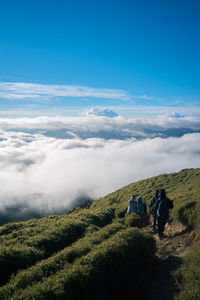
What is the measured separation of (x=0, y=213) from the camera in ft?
533

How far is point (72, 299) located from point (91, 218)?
12.6m

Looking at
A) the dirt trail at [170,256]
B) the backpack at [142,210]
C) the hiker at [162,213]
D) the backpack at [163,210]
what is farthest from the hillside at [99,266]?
the backpack at [142,210]

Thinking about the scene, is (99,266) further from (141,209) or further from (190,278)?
(141,209)

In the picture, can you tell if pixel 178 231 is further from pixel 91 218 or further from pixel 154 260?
pixel 91 218

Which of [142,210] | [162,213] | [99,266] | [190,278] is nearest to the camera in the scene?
[99,266]

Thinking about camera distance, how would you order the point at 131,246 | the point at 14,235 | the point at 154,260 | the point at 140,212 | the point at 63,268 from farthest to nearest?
1. the point at 140,212
2. the point at 14,235
3. the point at 154,260
4. the point at 131,246
5. the point at 63,268

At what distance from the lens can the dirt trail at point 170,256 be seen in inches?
356

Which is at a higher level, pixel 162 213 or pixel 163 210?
pixel 163 210

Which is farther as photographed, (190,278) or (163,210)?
(163,210)

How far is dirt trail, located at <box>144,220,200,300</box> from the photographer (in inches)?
356

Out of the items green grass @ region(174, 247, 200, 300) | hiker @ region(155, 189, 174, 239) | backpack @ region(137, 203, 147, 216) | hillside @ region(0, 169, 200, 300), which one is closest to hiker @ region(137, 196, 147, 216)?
backpack @ region(137, 203, 147, 216)

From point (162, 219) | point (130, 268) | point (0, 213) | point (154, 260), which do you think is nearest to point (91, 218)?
point (162, 219)

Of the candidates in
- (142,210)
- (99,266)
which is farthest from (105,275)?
(142,210)

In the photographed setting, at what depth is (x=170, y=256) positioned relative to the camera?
1202cm
